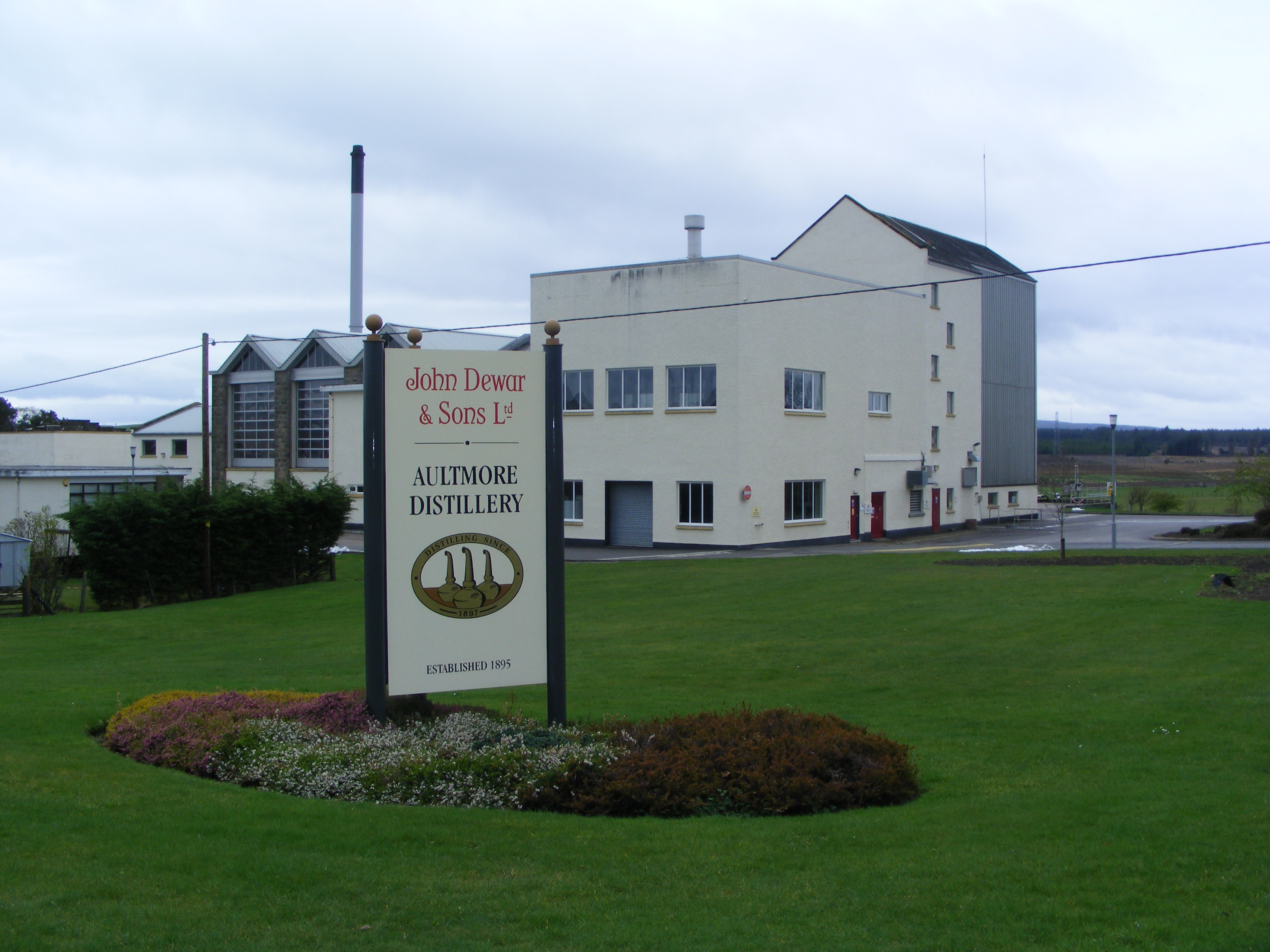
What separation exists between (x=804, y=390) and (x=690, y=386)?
16.6 ft

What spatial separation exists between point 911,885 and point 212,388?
63.3 m

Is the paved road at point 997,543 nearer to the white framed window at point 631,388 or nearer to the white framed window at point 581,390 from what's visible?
the white framed window at point 631,388

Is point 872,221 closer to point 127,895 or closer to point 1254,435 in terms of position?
point 127,895

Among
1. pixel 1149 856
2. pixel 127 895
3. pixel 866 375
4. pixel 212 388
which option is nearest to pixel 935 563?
pixel 866 375

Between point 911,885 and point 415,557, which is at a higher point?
point 415,557

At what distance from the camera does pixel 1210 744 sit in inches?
389

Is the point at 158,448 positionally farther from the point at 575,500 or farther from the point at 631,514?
the point at 631,514

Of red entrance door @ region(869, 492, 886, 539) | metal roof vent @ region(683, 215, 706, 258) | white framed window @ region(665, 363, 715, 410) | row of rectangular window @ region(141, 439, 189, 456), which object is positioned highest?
metal roof vent @ region(683, 215, 706, 258)

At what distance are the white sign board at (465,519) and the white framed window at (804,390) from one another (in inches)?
1275

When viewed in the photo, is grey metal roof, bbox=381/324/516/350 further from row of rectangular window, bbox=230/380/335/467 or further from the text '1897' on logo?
the text '1897' on logo

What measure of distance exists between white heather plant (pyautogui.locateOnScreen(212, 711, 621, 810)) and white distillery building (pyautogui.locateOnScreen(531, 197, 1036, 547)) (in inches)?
1158

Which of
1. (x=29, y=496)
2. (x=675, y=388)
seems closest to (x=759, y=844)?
(x=675, y=388)

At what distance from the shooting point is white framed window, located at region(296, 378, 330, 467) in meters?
59.0

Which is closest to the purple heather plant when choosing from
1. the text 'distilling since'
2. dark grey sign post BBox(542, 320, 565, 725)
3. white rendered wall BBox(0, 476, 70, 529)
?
dark grey sign post BBox(542, 320, 565, 725)
